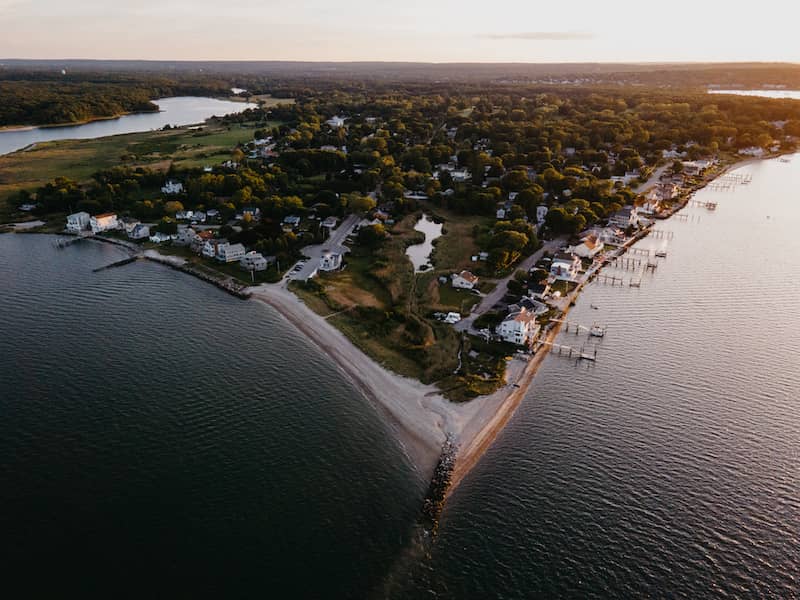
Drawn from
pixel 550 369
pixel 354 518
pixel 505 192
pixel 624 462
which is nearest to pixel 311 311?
pixel 550 369

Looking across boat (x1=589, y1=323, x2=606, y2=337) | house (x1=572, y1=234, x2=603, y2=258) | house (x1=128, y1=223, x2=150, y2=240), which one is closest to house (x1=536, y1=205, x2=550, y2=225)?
house (x1=572, y1=234, x2=603, y2=258)

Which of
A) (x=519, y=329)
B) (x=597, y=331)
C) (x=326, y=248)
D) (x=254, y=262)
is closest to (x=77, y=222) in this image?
(x=254, y=262)

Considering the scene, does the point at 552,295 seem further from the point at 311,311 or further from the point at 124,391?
the point at 124,391

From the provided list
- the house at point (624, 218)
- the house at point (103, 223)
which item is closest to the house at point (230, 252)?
the house at point (103, 223)

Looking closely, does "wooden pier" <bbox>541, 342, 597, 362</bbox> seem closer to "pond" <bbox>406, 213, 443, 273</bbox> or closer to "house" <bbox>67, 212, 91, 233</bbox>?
"pond" <bbox>406, 213, 443, 273</bbox>

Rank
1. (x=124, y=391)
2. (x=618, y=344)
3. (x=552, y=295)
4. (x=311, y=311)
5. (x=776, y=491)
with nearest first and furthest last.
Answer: (x=776, y=491), (x=124, y=391), (x=618, y=344), (x=311, y=311), (x=552, y=295)
